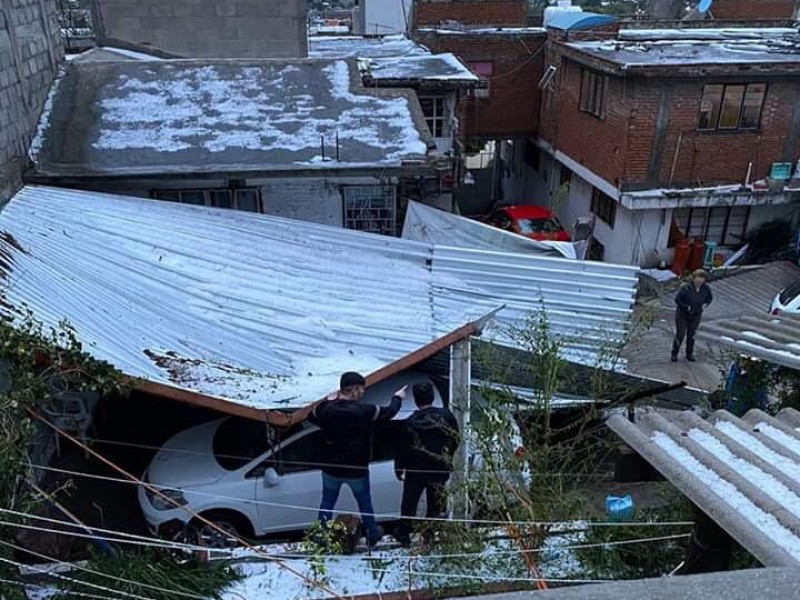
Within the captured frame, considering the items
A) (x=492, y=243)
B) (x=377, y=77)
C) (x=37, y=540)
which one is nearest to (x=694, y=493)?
(x=37, y=540)

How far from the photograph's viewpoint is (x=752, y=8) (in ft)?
91.0

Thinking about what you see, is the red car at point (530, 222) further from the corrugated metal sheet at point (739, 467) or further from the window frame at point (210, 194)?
the corrugated metal sheet at point (739, 467)

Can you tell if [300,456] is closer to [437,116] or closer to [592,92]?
[437,116]

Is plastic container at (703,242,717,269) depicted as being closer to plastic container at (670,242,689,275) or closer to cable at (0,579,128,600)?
plastic container at (670,242,689,275)

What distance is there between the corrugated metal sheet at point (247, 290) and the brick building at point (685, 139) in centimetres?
769

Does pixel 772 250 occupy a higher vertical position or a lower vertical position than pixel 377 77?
lower

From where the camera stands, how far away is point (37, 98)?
9750mm

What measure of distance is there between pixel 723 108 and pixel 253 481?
13664mm

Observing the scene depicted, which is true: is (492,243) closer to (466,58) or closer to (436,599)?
(436,599)

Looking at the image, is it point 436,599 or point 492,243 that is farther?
point 492,243

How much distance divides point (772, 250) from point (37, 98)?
16.0 metres

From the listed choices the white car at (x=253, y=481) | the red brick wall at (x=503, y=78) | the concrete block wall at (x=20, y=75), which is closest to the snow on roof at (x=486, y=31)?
the red brick wall at (x=503, y=78)

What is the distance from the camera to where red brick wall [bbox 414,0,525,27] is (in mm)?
21812

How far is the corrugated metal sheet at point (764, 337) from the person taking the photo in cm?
559
